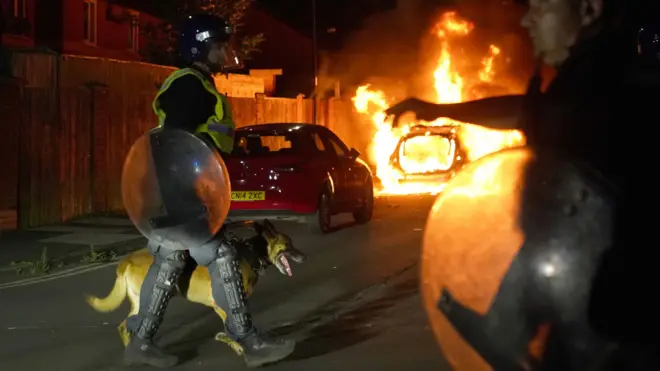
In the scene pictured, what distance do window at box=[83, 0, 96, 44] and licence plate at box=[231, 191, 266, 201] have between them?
13704 millimetres

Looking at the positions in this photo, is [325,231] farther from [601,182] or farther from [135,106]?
[601,182]

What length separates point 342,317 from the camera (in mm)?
7793

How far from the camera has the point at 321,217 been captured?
1405 centimetres

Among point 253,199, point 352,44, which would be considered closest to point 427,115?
point 253,199

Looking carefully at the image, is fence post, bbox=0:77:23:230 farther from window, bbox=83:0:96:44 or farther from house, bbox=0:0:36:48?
window, bbox=83:0:96:44

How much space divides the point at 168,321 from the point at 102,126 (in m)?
9.21

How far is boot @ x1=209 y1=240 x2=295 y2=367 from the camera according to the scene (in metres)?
5.56

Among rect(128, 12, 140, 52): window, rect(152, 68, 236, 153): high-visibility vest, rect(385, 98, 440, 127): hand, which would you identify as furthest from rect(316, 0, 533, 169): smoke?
rect(385, 98, 440, 127): hand

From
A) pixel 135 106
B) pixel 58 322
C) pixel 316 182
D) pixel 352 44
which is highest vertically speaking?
pixel 352 44

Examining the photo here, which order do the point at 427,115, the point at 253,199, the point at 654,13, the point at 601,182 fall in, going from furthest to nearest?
the point at 253,199, the point at 427,115, the point at 654,13, the point at 601,182

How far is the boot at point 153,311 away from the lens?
5.63 meters

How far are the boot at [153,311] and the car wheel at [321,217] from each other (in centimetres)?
812

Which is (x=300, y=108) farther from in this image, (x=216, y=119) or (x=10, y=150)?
(x=216, y=119)

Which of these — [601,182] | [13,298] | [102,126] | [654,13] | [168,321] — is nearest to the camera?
[601,182]
